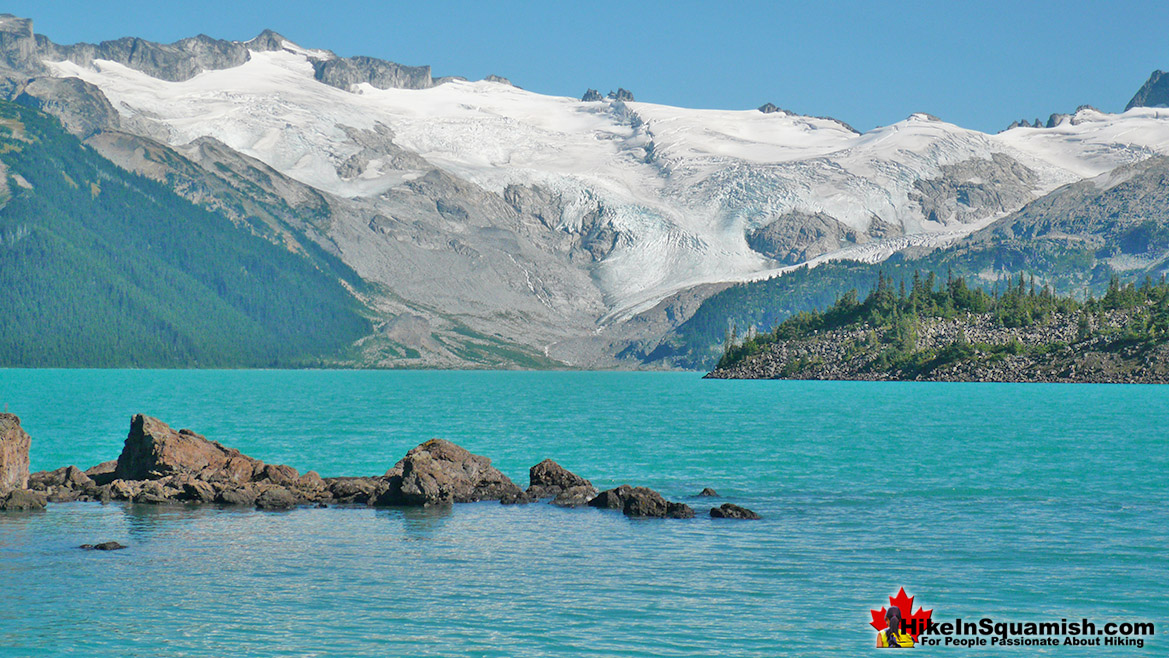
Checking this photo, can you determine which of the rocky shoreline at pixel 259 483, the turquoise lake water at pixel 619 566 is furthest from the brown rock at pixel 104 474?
the turquoise lake water at pixel 619 566

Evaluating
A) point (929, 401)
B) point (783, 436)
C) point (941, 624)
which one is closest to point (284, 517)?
point (941, 624)

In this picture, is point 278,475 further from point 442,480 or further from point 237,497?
point 442,480

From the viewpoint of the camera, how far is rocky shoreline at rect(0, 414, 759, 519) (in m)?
62.3

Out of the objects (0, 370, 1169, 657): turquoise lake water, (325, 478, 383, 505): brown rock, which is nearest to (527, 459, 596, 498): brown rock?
(0, 370, 1169, 657): turquoise lake water

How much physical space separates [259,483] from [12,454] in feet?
45.0

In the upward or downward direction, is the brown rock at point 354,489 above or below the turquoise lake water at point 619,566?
above

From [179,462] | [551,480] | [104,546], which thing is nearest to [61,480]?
[179,462]

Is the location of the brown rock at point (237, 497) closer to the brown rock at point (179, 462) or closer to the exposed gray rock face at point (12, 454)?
the brown rock at point (179, 462)

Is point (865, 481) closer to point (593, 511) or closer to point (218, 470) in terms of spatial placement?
point (593, 511)

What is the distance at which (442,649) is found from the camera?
33312mm

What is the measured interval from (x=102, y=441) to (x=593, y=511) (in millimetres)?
66022

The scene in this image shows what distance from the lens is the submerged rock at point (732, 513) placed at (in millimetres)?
58562

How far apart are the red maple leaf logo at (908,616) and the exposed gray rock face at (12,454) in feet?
163

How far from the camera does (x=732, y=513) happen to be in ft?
193
